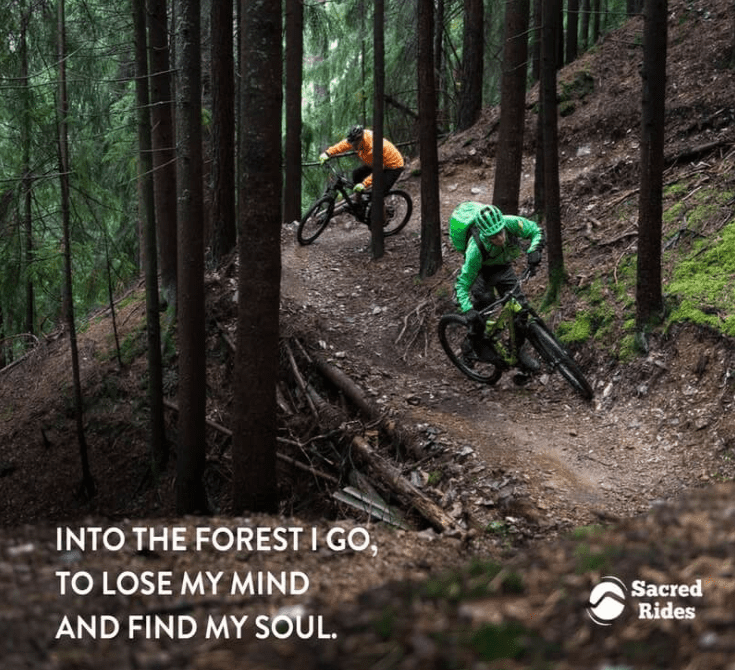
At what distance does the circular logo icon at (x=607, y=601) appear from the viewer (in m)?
2.96

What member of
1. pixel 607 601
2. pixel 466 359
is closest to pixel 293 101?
pixel 466 359

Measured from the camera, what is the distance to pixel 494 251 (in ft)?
31.7

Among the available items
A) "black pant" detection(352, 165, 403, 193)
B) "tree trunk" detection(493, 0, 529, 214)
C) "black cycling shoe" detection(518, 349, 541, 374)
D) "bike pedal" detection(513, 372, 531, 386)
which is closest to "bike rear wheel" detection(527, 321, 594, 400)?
"black cycling shoe" detection(518, 349, 541, 374)

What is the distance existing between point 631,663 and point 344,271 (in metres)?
12.6

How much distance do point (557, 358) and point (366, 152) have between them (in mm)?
7116

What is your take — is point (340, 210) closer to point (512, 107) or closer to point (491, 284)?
point (512, 107)

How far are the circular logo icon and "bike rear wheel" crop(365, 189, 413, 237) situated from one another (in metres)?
12.6

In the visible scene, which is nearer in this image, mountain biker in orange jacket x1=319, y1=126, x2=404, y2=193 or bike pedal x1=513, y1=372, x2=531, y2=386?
bike pedal x1=513, y1=372, x2=531, y2=386

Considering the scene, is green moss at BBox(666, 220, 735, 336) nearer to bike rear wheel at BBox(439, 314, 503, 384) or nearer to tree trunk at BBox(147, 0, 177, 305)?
bike rear wheel at BBox(439, 314, 503, 384)

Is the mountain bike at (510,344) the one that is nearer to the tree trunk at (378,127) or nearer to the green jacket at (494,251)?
the green jacket at (494,251)

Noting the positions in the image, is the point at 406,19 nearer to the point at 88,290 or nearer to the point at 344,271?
the point at 344,271

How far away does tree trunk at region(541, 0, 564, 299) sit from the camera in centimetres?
1105

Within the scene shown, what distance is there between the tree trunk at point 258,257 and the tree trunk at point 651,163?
4697mm

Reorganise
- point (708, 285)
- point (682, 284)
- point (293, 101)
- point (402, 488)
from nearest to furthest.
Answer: point (402, 488), point (708, 285), point (682, 284), point (293, 101)
